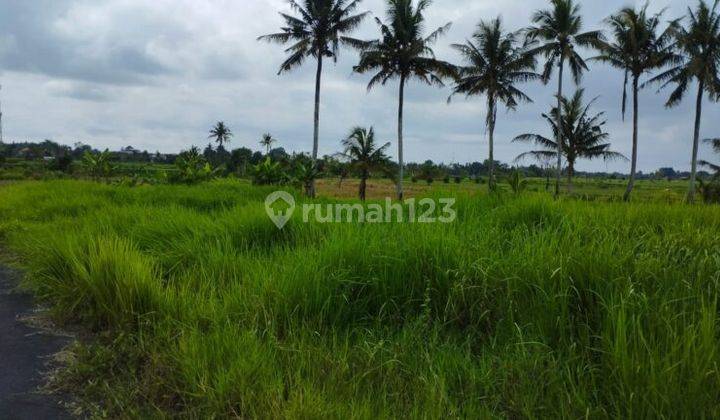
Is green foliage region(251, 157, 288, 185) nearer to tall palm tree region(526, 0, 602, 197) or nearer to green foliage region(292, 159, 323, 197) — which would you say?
green foliage region(292, 159, 323, 197)

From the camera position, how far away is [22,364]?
8.70 ft

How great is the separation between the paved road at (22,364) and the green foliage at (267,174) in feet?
63.5

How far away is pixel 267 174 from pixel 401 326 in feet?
68.7

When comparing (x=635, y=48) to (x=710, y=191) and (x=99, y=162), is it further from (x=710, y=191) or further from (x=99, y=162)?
(x=99, y=162)

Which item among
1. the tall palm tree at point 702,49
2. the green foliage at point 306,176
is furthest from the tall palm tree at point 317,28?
the tall palm tree at point 702,49

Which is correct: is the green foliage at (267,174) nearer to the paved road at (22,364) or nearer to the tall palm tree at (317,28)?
the tall palm tree at (317,28)

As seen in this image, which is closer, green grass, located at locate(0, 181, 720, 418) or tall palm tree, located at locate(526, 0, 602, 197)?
green grass, located at locate(0, 181, 720, 418)

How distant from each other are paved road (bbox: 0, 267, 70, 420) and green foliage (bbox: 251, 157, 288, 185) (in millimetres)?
19357

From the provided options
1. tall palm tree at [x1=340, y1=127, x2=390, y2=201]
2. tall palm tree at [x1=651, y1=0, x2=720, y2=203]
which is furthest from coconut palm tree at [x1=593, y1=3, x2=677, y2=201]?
tall palm tree at [x1=340, y1=127, x2=390, y2=201]

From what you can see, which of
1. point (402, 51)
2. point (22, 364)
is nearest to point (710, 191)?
point (402, 51)

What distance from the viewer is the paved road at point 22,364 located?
2.17 meters

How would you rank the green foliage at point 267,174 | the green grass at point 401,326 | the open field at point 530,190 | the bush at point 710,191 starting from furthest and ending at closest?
the bush at point 710,191 < the green foliage at point 267,174 < the open field at point 530,190 < the green grass at point 401,326

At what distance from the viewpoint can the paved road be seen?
85.4 inches

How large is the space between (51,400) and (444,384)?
196 centimetres
